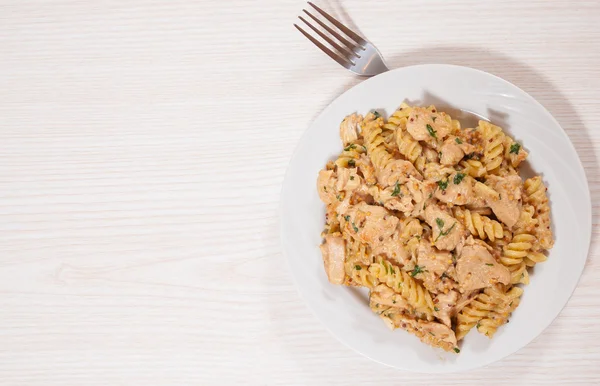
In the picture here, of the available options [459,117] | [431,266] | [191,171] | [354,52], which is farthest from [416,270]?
[191,171]

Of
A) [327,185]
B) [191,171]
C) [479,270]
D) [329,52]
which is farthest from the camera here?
[191,171]

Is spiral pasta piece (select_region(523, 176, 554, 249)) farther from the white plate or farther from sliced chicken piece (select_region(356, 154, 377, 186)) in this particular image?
sliced chicken piece (select_region(356, 154, 377, 186))

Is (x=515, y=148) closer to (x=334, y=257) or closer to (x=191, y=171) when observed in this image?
(x=334, y=257)

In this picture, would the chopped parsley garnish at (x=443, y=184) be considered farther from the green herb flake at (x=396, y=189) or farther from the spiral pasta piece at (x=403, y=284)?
the spiral pasta piece at (x=403, y=284)

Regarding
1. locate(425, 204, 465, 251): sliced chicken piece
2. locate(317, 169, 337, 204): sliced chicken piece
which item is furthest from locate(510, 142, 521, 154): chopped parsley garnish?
locate(317, 169, 337, 204): sliced chicken piece

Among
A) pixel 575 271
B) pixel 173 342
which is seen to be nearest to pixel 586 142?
pixel 575 271
